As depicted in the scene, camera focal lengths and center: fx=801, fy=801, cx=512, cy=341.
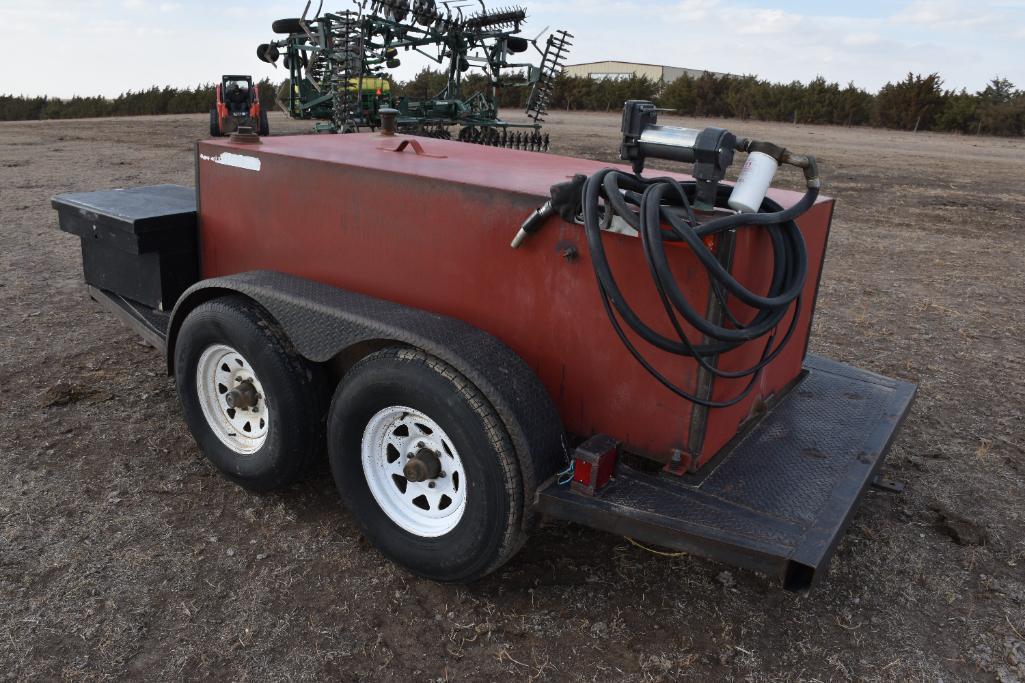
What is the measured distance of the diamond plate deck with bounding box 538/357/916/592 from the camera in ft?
7.35

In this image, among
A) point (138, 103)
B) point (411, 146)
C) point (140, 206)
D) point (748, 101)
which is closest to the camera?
point (411, 146)

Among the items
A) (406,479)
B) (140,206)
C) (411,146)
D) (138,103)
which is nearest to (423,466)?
(406,479)

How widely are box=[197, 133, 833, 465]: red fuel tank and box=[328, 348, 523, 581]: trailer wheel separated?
15.3 inches

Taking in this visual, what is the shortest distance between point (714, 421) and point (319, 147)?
7.12ft

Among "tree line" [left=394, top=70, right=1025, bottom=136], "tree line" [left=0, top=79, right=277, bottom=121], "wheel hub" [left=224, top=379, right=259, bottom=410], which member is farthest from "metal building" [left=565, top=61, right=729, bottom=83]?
"wheel hub" [left=224, top=379, right=259, bottom=410]

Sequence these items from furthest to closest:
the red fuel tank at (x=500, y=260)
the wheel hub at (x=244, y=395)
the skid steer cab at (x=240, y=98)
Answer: the skid steer cab at (x=240, y=98) → the wheel hub at (x=244, y=395) → the red fuel tank at (x=500, y=260)

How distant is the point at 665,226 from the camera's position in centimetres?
233

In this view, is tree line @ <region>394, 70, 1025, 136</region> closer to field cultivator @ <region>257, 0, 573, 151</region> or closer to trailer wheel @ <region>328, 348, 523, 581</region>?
field cultivator @ <region>257, 0, 573, 151</region>

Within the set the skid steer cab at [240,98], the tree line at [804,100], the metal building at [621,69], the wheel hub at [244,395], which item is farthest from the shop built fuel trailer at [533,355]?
the metal building at [621,69]

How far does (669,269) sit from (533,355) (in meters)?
0.74

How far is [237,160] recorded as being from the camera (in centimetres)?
355

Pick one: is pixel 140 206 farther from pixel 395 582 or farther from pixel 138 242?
pixel 395 582

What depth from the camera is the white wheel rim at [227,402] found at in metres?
3.28

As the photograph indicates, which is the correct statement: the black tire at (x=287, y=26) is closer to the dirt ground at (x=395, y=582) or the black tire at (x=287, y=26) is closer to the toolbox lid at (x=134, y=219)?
the dirt ground at (x=395, y=582)
